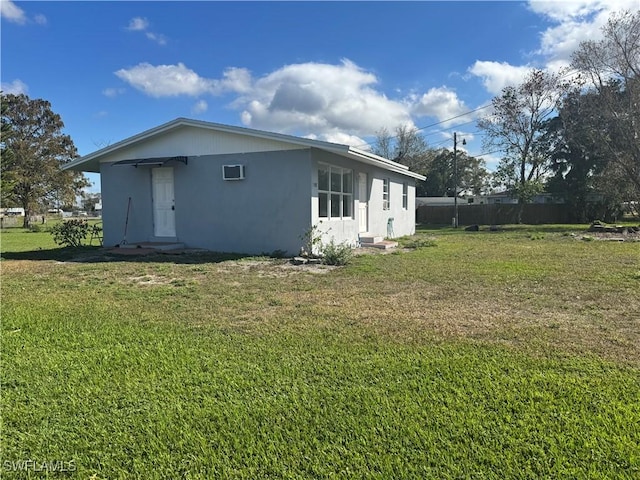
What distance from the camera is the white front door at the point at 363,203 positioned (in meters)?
12.7

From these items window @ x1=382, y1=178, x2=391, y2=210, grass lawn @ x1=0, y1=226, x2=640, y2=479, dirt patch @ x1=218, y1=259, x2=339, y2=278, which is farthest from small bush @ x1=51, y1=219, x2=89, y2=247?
window @ x1=382, y1=178, x2=391, y2=210

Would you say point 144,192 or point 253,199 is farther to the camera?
point 144,192

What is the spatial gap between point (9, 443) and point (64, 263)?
7.80 meters

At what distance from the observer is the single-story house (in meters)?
9.89

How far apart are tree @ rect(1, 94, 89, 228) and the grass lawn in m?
29.9

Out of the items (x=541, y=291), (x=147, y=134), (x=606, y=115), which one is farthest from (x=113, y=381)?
(x=606, y=115)

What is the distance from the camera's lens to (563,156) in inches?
1191

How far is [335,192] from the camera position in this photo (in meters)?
11.1

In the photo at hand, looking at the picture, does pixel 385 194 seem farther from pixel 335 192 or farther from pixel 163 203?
pixel 163 203

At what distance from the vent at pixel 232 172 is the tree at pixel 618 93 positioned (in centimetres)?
1966

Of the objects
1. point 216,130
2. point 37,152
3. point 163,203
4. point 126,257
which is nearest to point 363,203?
point 216,130

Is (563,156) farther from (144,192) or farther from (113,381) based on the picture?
(113,381)

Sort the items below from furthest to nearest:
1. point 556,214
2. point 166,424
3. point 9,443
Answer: point 556,214
point 166,424
point 9,443

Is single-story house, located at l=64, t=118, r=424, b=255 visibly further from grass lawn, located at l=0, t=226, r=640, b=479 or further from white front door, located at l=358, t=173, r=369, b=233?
grass lawn, located at l=0, t=226, r=640, b=479
